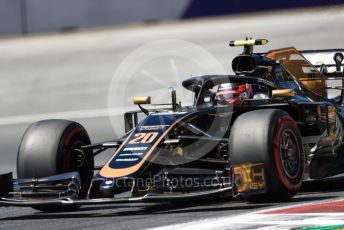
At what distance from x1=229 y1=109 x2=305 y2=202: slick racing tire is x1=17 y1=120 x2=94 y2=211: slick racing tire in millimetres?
1811

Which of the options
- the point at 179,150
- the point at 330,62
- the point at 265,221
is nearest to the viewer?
the point at 265,221

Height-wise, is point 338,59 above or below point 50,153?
above

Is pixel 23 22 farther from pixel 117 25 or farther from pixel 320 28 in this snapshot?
pixel 320 28

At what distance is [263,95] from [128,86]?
798 cm

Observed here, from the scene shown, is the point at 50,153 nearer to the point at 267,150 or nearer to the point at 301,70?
the point at 267,150

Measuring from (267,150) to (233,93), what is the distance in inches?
67.4

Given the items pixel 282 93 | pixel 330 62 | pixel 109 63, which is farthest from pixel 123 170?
pixel 109 63

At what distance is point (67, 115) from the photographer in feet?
55.4

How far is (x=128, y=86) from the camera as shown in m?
18.1

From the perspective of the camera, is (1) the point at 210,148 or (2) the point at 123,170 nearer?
(2) the point at 123,170

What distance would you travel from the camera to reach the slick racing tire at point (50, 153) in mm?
9516

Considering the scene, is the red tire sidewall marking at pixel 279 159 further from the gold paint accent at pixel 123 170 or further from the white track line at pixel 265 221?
the gold paint accent at pixel 123 170

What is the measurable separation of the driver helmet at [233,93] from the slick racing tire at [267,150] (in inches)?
49.2

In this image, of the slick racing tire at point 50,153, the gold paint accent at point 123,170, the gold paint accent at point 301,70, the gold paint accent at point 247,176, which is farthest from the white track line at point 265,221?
the gold paint accent at point 301,70
